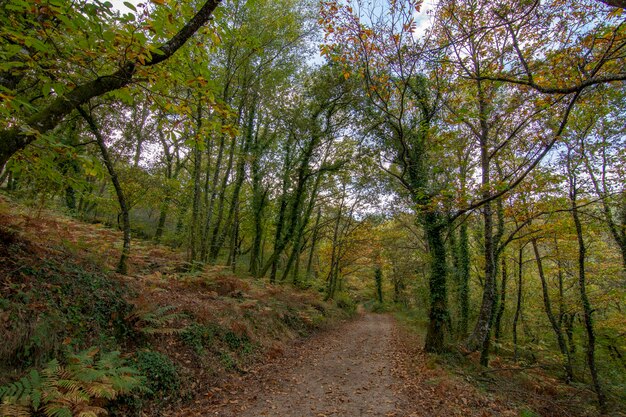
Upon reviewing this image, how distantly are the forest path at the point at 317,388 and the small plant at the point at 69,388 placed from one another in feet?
4.96

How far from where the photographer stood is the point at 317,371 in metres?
7.51

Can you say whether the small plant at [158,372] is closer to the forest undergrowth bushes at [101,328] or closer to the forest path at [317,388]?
the forest undergrowth bushes at [101,328]

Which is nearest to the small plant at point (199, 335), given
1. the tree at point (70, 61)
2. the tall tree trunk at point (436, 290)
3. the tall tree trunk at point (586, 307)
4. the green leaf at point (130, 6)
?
the tree at point (70, 61)

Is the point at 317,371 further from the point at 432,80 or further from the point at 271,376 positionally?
the point at 432,80

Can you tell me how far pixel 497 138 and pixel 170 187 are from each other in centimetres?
1504

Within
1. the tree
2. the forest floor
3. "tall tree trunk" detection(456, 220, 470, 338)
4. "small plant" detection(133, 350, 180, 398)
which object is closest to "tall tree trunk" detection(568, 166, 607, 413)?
"tall tree trunk" detection(456, 220, 470, 338)

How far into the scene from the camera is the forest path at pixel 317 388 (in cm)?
518

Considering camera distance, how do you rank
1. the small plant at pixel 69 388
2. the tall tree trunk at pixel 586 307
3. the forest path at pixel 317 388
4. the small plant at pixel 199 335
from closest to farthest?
the small plant at pixel 69 388
the forest path at pixel 317 388
the small plant at pixel 199 335
the tall tree trunk at pixel 586 307

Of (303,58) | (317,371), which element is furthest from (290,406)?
(303,58)

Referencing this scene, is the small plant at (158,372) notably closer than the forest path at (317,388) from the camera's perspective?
Yes

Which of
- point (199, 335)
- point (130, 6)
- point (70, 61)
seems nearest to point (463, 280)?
point (199, 335)

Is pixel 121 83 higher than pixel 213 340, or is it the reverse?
pixel 121 83

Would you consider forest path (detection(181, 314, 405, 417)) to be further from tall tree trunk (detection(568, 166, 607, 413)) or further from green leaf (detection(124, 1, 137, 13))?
tall tree trunk (detection(568, 166, 607, 413))

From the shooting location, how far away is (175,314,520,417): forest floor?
17.1ft
